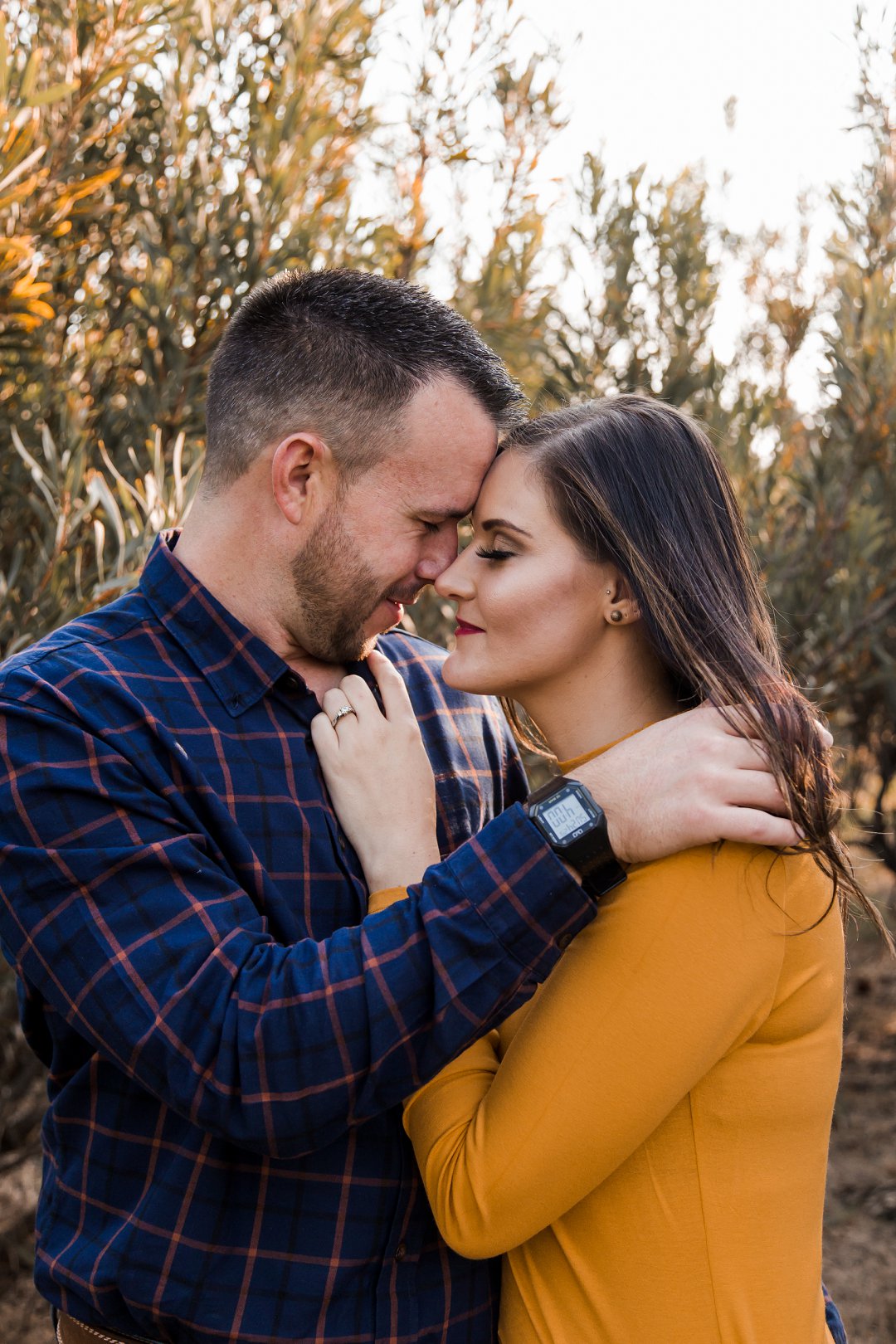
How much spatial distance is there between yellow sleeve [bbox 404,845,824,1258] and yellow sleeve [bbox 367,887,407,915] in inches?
9.9

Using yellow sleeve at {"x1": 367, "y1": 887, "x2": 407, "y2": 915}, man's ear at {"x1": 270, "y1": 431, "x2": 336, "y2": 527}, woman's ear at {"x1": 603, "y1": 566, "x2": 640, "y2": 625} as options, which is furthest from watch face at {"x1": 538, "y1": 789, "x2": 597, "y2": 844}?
man's ear at {"x1": 270, "y1": 431, "x2": 336, "y2": 527}

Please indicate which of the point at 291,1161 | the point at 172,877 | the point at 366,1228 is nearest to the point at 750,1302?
the point at 366,1228

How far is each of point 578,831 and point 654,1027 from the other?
0.88 feet

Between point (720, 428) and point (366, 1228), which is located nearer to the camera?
point (366, 1228)

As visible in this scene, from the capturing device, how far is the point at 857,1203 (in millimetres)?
4727

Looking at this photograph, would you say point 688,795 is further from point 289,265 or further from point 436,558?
point 289,265

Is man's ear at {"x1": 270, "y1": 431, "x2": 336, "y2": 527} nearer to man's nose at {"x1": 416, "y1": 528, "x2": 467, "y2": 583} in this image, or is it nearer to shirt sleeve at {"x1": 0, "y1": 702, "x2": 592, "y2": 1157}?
man's nose at {"x1": 416, "y1": 528, "x2": 467, "y2": 583}

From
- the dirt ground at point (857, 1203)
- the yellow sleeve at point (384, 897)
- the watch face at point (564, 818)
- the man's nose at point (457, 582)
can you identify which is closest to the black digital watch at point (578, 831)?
the watch face at point (564, 818)

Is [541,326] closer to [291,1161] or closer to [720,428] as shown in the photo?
[720,428]

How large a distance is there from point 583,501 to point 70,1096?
1.17 m

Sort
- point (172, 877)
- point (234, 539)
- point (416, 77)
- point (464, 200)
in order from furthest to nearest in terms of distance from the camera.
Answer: point (464, 200)
point (416, 77)
point (234, 539)
point (172, 877)

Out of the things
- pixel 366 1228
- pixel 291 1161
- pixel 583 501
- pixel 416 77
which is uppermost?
pixel 416 77

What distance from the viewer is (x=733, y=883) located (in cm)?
156

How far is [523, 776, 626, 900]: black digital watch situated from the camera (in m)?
1.48
